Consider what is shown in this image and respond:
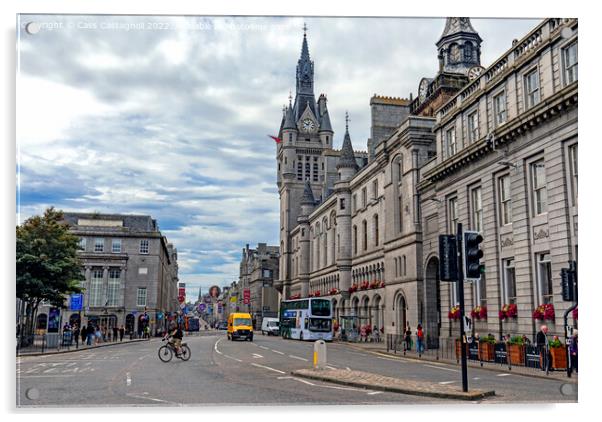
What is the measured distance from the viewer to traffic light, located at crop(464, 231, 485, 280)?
13.6m

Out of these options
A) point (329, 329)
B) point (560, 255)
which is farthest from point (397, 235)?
point (560, 255)

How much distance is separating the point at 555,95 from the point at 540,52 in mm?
2940

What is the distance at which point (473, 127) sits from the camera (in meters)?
32.5

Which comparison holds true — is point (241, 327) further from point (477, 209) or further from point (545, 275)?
point (545, 275)

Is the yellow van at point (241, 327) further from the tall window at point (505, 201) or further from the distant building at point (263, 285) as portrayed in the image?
the distant building at point (263, 285)

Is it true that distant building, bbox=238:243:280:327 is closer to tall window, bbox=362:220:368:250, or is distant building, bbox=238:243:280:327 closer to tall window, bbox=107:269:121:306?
tall window, bbox=107:269:121:306

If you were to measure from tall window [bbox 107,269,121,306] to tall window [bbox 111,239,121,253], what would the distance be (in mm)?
3131

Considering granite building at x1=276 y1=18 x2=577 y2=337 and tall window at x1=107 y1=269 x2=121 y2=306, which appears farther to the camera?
tall window at x1=107 y1=269 x2=121 y2=306

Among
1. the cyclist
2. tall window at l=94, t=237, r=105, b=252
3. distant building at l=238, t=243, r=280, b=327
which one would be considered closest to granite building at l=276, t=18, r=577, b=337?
the cyclist

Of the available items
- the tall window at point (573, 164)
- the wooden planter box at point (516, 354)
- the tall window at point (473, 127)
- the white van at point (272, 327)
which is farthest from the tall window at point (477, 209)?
the white van at point (272, 327)

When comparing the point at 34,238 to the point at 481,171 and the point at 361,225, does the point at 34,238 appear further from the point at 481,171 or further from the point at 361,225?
the point at 361,225

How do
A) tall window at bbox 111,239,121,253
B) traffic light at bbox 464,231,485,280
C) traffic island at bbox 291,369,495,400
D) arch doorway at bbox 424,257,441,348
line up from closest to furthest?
traffic island at bbox 291,369,495,400
traffic light at bbox 464,231,485,280
arch doorway at bbox 424,257,441,348
tall window at bbox 111,239,121,253

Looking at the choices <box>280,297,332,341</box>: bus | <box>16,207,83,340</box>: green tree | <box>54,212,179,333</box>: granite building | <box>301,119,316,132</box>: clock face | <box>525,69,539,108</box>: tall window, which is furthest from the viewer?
<box>301,119,316,132</box>: clock face

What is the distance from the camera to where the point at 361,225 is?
65.3 meters
